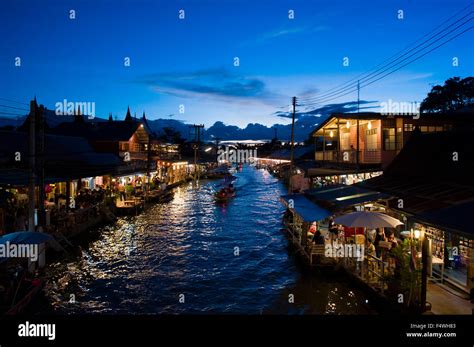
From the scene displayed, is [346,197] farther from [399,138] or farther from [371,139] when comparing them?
[371,139]

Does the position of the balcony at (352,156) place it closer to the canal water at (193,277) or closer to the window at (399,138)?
the window at (399,138)

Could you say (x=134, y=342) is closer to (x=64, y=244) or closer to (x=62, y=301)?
(x=62, y=301)

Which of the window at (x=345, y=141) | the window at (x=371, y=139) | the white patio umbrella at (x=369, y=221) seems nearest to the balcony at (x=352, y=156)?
the window at (x=371, y=139)

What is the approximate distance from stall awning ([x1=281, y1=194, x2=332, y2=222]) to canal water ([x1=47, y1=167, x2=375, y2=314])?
8.27 feet

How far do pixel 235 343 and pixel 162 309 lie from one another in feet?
38.6

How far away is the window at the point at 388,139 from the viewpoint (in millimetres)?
24656

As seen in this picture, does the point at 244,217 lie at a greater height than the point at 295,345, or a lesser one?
lesser

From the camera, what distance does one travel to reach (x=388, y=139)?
2484 centimetres

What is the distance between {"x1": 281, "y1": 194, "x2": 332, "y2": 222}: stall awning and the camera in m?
16.3

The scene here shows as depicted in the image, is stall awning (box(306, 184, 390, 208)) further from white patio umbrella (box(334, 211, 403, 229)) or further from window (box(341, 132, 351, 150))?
window (box(341, 132, 351, 150))

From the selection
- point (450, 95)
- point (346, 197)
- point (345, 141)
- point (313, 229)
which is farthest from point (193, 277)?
point (450, 95)

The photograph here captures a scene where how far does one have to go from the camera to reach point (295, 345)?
2.77 m

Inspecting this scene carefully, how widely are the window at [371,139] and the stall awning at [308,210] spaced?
805 centimetres

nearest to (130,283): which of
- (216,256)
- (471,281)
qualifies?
(216,256)
